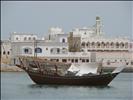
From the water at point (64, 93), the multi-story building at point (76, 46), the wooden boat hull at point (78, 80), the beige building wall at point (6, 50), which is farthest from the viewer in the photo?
the beige building wall at point (6, 50)

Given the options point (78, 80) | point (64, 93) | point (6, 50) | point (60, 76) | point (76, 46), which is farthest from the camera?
point (76, 46)

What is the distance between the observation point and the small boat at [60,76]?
29.1 metres

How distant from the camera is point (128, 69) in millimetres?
58281

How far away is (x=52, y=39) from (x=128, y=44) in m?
8.44

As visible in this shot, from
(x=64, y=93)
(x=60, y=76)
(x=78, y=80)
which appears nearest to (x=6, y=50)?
(x=60, y=76)

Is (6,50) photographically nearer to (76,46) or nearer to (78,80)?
(76,46)

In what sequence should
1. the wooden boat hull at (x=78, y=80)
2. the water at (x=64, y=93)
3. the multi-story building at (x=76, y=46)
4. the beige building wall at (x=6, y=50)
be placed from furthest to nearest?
1. the beige building wall at (x=6, y=50)
2. the multi-story building at (x=76, y=46)
3. the wooden boat hull at (x=78, y=80)
4. the water at (x=64, y=93)

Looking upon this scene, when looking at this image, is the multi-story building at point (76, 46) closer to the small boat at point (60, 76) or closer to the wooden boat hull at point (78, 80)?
the small boat at point (60, 76)

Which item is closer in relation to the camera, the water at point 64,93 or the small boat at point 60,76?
the water at point 64,93

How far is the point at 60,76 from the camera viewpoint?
1163 inches

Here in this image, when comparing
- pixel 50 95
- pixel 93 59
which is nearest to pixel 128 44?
pixel 93 59

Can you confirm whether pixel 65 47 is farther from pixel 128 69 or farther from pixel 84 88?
pixel 84 88

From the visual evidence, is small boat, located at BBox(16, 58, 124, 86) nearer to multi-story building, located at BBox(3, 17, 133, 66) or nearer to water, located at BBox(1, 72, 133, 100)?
water, located at BBox(1, 72, 133, 100)

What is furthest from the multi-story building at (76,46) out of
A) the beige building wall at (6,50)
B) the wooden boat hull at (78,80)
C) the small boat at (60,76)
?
the wooden boat hull at (78,80)
